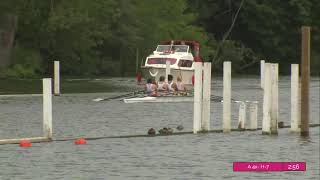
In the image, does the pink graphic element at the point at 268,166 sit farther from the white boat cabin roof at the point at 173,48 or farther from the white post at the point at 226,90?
the white boat cabin roof at the point at 173,48

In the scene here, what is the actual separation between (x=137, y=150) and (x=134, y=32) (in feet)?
168

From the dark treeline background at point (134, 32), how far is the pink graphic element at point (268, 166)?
41159mm

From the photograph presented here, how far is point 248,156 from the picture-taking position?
2216 cm

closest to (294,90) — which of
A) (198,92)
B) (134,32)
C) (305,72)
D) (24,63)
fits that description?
(305,72)

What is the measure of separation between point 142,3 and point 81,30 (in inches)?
528

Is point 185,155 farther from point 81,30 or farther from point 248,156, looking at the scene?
point 81,30

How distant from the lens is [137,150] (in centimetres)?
2269

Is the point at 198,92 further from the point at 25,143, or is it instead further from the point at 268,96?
the point at 25,143

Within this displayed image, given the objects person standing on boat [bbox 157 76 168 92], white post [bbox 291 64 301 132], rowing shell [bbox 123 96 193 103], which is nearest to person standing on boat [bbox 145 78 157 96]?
person standing on boat [bbox 157 76 168 92]

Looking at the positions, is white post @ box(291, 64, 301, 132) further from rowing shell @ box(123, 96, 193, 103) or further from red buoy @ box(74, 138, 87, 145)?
rowing shell @ box(123, 96, 193, 103)

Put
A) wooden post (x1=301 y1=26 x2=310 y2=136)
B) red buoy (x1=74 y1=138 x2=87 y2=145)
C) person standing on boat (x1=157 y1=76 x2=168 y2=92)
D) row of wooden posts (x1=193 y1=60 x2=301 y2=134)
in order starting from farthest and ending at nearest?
person standing on boat (x1=157 y1=76 x2=168 y2=92)
wooden post (x1=301 y1=26 x2=310 y2=136)
row of wooden posts (x1=193 y1=60 x2=301 y2=134)
red buoy (x1=74 y1=138 x2=87 y2=145)

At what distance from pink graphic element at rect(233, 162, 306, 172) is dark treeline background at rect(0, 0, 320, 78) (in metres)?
41.2

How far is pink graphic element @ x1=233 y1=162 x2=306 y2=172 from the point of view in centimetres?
1938

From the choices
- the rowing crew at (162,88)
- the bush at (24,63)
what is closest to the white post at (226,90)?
the rowing crew at (162,88)
